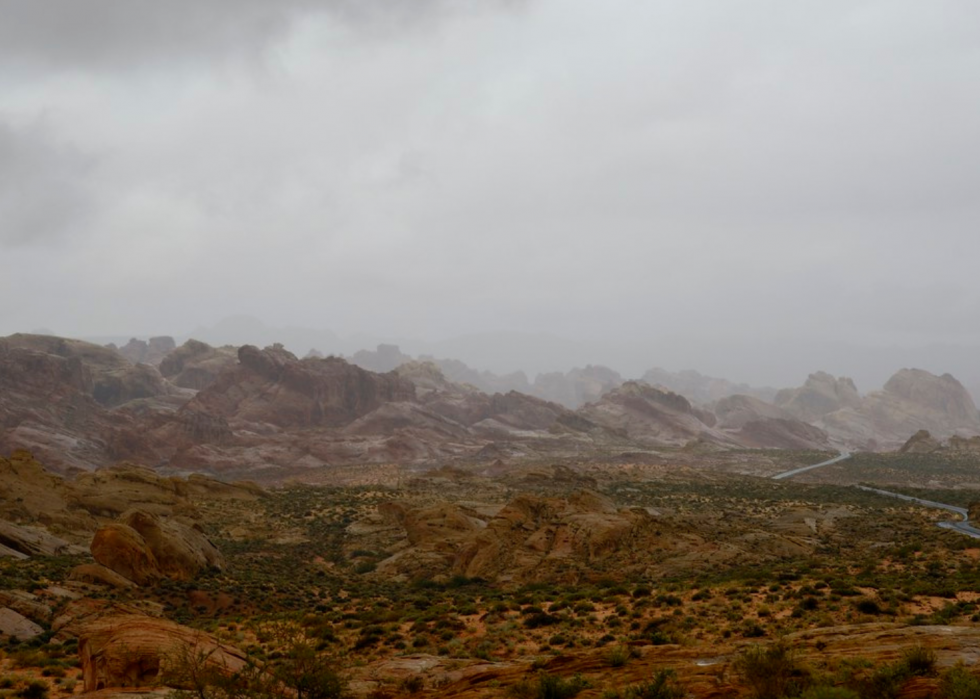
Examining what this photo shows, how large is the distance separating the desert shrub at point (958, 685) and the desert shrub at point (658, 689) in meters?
5.42

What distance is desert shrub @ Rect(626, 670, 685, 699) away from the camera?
562 inches

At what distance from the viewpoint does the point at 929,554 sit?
36500 mm

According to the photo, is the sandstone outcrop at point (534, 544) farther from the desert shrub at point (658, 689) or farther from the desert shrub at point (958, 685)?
the desert shrub at point (958, 685)

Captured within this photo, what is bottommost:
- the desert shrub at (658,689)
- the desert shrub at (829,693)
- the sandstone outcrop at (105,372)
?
the desert shrub at (658,689)

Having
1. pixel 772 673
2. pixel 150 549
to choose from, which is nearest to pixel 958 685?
pixel 772 673

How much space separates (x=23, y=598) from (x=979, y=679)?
35.5m

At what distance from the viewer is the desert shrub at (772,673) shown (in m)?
13.8

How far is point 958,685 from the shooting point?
12195 millimetres

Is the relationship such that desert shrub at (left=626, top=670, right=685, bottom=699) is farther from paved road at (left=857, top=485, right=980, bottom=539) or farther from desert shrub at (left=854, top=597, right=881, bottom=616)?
paved road at (left=857, top=485, right=980, bottom=539)

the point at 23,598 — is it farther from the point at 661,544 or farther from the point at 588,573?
the point at 661,544

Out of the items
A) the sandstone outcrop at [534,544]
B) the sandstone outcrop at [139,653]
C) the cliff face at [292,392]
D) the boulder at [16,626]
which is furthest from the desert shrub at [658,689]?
the cliff face at [292,392]

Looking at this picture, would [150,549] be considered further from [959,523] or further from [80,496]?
[959,523]

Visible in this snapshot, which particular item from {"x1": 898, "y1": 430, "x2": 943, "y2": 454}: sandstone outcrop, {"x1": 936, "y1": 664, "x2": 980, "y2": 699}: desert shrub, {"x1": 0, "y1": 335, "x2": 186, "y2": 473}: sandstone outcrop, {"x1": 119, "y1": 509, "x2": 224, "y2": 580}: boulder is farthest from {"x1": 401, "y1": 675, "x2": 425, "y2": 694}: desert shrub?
{"x1": 898, "y1": 430, "x2": 943, "y2": 454}: sandstone outcrop

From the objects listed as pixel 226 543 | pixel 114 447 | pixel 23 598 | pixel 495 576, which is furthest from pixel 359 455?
pixel 23 598
